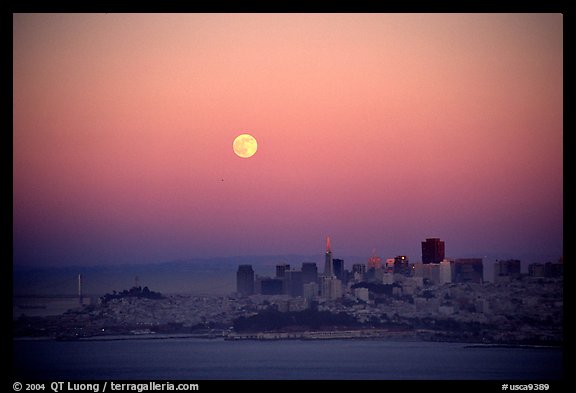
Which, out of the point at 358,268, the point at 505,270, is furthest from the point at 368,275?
the point at 505,270

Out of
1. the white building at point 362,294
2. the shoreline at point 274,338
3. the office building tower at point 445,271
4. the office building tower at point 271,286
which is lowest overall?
the shoreline at point 274,338

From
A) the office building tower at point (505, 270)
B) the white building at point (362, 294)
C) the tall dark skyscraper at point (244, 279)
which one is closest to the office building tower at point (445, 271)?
the office building tower at point (505, 270)

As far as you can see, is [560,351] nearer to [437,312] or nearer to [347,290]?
[437,312]

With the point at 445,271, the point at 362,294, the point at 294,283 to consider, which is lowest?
the point at 362,294

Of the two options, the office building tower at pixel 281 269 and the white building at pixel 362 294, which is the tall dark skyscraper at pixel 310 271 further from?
the white building at pixel 362 294

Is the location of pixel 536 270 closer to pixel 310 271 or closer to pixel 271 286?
pixel 310 271

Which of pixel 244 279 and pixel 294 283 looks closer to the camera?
pixel 244 279

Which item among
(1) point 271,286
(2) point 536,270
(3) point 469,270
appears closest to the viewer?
(2) point 536,270

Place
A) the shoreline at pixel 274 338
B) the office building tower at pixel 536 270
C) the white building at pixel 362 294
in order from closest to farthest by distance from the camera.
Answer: the shoreline at pixel 274 338
the office building tower at pixel 536 270
the white building at pixel 362 294
